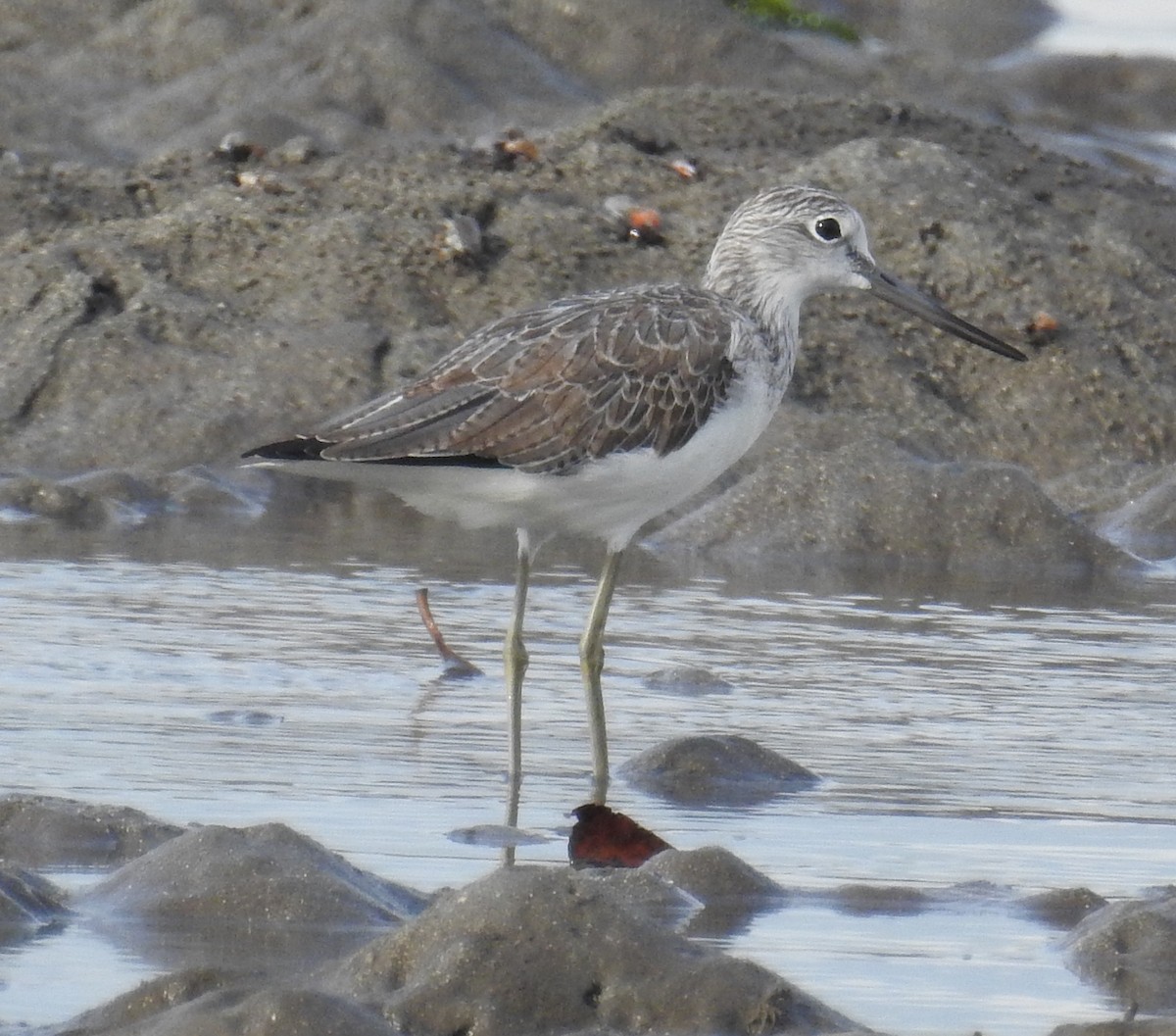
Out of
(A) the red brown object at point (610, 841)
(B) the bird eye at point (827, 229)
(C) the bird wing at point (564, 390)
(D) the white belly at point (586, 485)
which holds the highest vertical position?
(B) the bird eye at point (827, 229)

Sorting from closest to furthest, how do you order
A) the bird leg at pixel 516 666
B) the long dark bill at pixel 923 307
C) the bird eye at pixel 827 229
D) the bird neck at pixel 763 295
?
the bird leg at pixel 516 666
the bird neck at pixel 763 295
the bird eye at pixel 827 229
the long dark bill at pixel 923 307

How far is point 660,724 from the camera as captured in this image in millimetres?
6168

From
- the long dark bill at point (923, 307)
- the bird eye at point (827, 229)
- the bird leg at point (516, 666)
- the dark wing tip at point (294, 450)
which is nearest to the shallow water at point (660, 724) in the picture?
the bird leg at point (516, 666)

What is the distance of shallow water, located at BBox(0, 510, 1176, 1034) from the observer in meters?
4.26

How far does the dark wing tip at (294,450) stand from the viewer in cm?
567

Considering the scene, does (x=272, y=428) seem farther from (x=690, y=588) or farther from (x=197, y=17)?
(x=197, y=17)

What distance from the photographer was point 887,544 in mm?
9000

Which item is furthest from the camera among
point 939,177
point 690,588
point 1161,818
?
point 939,177

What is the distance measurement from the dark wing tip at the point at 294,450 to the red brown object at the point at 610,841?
3.64ft

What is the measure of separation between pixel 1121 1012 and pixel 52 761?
2.48 m

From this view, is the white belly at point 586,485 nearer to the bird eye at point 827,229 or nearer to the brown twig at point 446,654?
the brown twig at point 446,654

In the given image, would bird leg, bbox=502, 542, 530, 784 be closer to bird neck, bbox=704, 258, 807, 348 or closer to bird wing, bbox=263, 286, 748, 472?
bird wing, bbox=263, 286, 748, 472

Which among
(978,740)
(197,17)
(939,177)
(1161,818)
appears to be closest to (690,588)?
(978,740)

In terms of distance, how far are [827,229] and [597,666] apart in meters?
1.53
